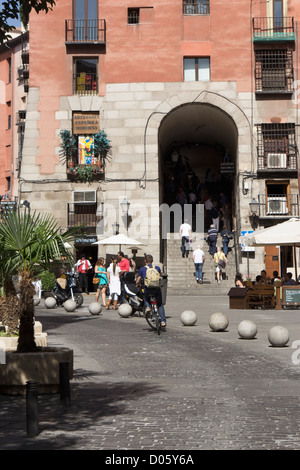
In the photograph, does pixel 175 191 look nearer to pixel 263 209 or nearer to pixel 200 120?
pixel 200 120

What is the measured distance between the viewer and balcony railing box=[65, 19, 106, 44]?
39.3 m

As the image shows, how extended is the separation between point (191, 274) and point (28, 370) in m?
26.5

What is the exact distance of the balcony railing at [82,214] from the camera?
3847 centimetres

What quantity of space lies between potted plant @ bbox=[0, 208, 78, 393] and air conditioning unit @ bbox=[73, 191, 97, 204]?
86.7 feet

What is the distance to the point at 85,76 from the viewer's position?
1544 inches

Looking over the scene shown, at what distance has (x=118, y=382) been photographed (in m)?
10.8

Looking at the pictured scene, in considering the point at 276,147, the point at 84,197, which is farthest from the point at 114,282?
the point at 276,147

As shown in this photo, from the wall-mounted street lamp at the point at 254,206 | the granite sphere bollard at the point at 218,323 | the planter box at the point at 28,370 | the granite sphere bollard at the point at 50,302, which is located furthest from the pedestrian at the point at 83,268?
the planter box at the point at 28,370

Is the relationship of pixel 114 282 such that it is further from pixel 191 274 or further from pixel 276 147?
pixel 276 147

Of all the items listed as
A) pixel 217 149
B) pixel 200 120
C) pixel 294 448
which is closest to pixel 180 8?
pixel 200 120

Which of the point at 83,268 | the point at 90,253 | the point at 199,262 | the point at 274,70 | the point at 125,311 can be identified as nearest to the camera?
the point at 125,311

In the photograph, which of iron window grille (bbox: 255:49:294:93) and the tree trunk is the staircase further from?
the tree trunk

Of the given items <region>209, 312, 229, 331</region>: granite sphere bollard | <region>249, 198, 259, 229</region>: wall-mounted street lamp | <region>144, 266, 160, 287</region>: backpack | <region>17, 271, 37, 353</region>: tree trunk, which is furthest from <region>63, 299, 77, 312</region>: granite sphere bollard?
<region>249, 198, 259, 229</region>: wall-mounted street lamp

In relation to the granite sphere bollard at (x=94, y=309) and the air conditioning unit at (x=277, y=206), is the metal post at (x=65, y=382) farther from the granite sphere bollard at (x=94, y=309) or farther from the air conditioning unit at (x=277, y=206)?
the air conditioning unit at (x=277, y=206)
